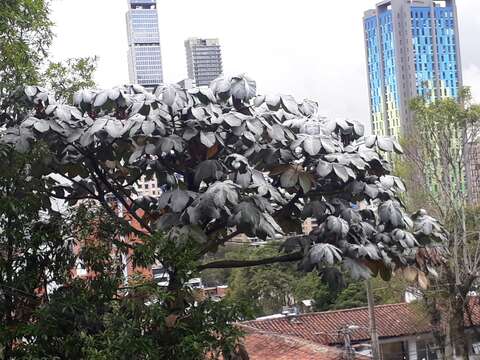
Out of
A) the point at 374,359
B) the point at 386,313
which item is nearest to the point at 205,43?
the point at 386,313

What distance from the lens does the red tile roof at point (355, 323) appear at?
13.5m

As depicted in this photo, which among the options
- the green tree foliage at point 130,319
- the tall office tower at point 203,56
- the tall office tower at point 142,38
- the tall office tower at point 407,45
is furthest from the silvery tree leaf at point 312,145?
the tall office tower at point 407,45

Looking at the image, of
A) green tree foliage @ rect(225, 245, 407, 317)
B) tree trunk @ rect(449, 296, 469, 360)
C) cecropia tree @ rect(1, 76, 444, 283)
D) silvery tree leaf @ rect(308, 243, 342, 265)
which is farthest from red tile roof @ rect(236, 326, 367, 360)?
green tree foliage @ rect(225, 245, 407, 317)

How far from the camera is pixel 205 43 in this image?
1064 inches

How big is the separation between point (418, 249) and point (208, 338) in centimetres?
130

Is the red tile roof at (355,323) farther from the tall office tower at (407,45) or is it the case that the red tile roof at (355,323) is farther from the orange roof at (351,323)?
the tall office tower at (407,45)

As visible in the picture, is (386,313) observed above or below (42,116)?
below

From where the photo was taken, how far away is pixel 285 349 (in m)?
10.1

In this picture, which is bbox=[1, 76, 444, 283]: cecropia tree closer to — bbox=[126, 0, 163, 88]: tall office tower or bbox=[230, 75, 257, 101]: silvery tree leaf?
bbox=[230, 75, 257, 101]: silvery tree leaf

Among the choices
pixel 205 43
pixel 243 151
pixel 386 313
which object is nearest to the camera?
pixel 243 151

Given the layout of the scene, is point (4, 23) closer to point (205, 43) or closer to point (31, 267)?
point (31, 267)

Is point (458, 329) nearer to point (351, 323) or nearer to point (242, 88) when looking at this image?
point (351, 323)

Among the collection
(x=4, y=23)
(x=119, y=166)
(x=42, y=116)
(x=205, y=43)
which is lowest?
(x=119, y=166)

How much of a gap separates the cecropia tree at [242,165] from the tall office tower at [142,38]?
88.4 ft
